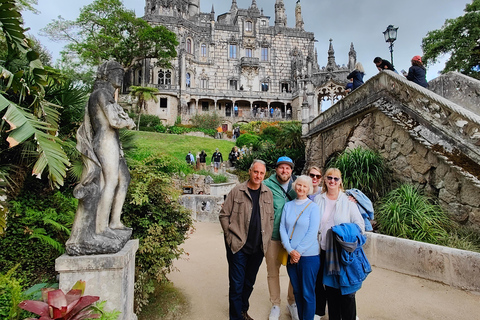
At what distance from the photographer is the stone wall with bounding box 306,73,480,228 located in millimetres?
5137

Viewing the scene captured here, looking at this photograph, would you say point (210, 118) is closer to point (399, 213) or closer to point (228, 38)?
point (228, 38)

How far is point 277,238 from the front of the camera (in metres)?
3.38

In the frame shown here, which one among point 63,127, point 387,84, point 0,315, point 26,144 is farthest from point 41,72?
point 387,84

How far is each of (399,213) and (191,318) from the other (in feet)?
14.6

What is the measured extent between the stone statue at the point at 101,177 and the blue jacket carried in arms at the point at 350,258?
2.26m

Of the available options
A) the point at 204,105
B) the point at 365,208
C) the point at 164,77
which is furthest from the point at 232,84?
the point at 365,208

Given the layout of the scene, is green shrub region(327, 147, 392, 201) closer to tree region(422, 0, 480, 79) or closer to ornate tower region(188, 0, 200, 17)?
tree region(422, 0, 480, 79)

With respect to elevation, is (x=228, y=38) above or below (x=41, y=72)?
above

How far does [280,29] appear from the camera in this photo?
1694 inches

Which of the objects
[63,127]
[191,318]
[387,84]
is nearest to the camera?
[191,318]

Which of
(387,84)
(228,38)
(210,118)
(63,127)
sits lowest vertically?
(63,127)

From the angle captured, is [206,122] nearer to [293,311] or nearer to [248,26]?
[248,26]

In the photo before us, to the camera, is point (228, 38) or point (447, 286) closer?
point (447, 286)

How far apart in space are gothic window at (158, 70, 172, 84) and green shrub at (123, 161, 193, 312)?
118ft
